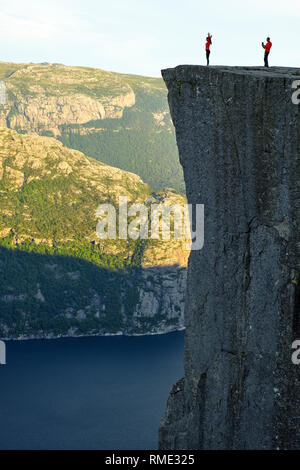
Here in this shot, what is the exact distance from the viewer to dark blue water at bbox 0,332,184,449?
77.1 m

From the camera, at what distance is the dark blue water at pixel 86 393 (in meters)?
77.1

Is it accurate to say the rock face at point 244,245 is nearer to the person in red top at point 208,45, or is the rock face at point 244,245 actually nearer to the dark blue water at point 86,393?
the person in red top at point 208,45

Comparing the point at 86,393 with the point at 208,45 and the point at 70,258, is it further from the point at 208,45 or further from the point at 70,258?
the point at 208,45

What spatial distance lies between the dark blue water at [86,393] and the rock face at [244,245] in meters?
60.4

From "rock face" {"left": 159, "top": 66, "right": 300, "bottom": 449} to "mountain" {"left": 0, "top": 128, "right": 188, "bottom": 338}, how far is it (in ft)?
448

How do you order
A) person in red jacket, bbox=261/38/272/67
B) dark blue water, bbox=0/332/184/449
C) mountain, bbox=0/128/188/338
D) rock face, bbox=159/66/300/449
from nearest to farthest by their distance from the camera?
rock face, bbox=159/66/300/449 < person in red jacket, bbox=261/38/272/67 < dark blue water, bbox=0/332/184/449 < mountain, bbox=0/128/188/338

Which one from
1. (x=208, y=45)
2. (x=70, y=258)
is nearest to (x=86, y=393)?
(x=70, y=258)

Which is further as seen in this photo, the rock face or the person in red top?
the person in red top

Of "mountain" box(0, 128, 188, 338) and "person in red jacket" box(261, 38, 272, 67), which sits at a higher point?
"person in red jacket" box(261, 38, 272, 67)

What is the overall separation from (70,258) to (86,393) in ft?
253

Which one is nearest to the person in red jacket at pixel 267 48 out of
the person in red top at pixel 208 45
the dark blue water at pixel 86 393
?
the person in red top at pixel 208 45

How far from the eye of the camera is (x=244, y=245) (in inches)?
555

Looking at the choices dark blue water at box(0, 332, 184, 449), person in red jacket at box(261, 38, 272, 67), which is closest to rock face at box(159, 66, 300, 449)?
person in red jacket at box(261, 38, 272, 67)

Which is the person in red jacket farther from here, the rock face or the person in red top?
the person in red top
